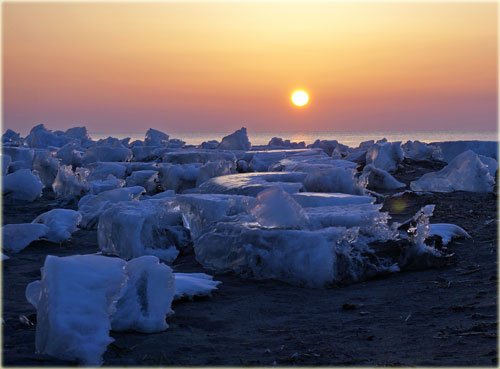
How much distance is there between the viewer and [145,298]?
3.71 m

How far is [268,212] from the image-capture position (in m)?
5.10

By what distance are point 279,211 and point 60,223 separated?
2.64 meters

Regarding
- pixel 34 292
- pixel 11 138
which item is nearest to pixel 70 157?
pixel 11 138

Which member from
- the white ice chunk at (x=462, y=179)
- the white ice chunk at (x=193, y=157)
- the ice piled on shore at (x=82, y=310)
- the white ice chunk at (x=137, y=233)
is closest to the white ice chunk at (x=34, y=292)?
the ice piled on shore at (x=82, y=310)

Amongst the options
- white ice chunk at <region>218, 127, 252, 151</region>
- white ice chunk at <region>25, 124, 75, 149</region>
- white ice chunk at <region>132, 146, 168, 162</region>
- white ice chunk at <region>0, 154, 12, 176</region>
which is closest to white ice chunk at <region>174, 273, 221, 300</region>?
white ice chunk at <region>0, 154, 12, 176</region>

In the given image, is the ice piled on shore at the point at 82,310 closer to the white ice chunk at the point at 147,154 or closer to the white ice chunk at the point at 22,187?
the white ice chunk at the point at 22,187

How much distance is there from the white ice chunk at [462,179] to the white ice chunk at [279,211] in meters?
4.80

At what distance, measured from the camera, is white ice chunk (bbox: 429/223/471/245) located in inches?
233

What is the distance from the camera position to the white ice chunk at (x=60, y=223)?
6371 mm

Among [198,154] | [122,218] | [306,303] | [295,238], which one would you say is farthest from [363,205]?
[198,154]

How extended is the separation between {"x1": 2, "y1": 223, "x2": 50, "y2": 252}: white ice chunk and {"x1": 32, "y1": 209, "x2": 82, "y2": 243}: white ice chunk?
0.43 feet

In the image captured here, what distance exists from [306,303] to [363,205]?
166 cm

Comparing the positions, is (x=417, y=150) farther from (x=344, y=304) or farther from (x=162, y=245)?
(x=344, y=304)

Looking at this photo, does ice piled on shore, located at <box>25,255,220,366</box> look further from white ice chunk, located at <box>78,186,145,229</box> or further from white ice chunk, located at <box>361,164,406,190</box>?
white ice chunk, located at <box>361,164,406,190</box>
